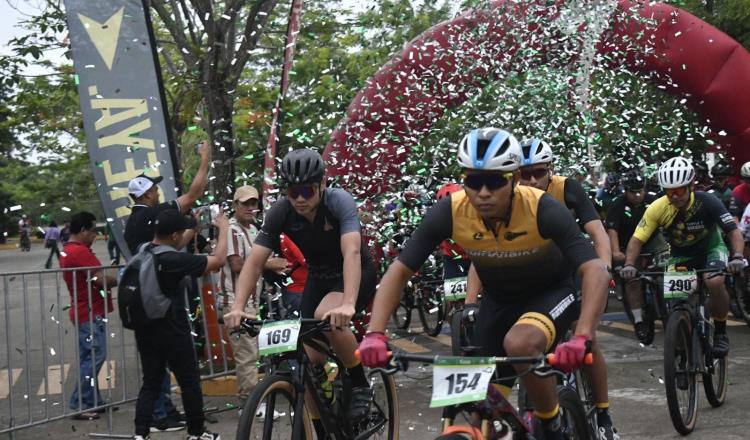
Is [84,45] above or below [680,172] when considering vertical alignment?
above

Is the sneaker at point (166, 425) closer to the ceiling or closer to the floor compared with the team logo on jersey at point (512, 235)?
closer to the floor

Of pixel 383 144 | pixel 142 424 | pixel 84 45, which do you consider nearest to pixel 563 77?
pixel 383 144

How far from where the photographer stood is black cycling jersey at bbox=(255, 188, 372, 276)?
617cm

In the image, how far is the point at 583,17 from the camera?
12.2m

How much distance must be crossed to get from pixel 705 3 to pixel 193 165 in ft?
35.8

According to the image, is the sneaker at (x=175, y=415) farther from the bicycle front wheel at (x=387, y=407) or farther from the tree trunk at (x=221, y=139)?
the tree trunk at (x=221, y=139)

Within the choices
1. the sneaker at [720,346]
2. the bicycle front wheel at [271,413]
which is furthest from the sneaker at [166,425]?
the sneaker at [720,346]

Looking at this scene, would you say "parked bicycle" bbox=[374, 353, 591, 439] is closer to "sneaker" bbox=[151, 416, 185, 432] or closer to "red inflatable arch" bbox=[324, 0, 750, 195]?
Answer: "sneaker" bbox=[151, 416, 185, 432]

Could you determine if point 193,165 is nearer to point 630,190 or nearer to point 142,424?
point 630,190

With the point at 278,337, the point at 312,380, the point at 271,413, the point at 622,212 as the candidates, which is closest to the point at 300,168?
the point at 278,337

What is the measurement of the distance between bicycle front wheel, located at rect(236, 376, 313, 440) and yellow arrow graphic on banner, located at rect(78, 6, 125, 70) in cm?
473

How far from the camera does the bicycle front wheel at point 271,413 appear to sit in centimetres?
523

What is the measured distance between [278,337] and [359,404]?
982 mm

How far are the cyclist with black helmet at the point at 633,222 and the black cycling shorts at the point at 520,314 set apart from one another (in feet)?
20.9
